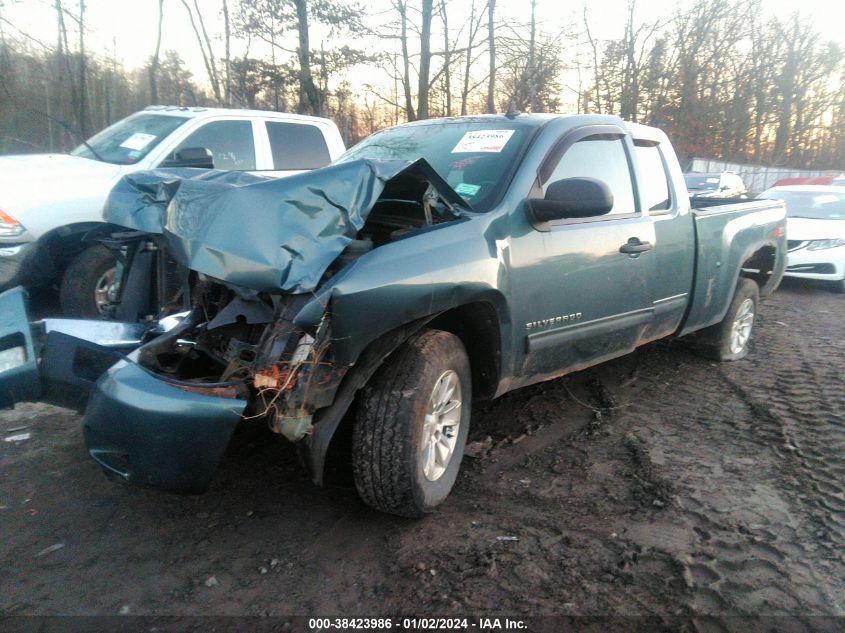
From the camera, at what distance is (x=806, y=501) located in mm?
3318

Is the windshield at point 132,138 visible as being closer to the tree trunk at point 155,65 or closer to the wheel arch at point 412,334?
the wheel arch at point 412,334

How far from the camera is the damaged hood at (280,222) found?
8.34ft

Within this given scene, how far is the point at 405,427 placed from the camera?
9.11 feet

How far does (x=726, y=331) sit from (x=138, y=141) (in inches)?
226

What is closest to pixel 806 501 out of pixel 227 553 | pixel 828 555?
pixel 828 555

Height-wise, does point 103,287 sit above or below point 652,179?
below

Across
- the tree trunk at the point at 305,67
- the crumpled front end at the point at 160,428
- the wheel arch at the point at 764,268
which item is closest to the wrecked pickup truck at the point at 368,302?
the crumpled front end at the point at 160,428

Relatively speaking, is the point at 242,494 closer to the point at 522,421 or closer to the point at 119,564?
the point at 119,564

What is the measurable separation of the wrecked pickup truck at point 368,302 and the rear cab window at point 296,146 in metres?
3.13

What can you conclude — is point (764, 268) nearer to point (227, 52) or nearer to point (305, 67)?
point (305, 67)

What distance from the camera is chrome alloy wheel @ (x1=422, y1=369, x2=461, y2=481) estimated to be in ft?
9.82


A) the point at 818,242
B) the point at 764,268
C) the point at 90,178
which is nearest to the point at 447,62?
the point at 818,242

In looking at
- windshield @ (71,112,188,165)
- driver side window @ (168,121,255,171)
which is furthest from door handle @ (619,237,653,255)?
windshield @ (71,112,188,165)

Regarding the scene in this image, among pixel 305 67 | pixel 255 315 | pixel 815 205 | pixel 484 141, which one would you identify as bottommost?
pixel 255 315
